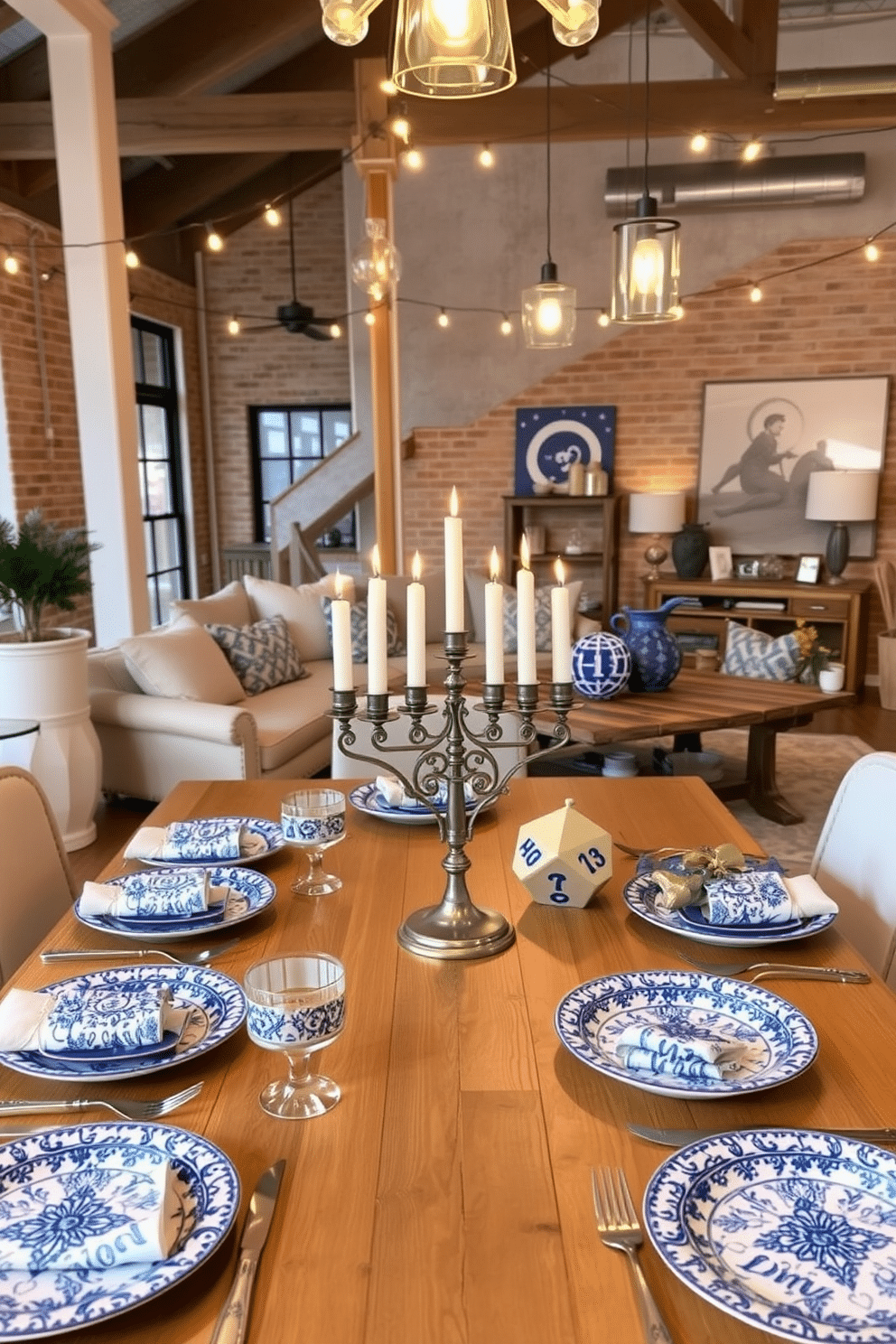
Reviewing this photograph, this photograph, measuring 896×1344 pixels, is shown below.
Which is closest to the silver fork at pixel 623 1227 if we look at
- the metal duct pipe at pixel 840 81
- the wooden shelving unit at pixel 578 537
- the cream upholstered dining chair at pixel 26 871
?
the cream upholstered dining chair at pixel 26 871

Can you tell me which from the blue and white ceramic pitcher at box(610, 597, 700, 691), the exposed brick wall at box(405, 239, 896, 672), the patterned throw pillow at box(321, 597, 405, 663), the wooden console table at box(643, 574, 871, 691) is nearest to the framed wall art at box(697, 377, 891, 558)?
the exposed brick wall at box(405, 239, 896, 672)

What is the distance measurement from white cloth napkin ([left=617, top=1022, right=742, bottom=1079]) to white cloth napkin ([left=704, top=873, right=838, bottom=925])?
31 cm

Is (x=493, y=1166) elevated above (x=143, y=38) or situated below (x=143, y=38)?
below

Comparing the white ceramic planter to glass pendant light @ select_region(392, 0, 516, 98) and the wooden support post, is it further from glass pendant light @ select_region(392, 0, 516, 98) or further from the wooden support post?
glass pendant light @ select_region(392, 0, 516, 98)

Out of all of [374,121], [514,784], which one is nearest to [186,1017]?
[514,784]

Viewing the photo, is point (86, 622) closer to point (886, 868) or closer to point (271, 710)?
→ point (271, 710)

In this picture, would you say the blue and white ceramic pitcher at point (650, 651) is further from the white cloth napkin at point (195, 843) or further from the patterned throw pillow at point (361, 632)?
the white cloth napkin at point (195, 843)

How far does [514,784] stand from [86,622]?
5141 millimetres

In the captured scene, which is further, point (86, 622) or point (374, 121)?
point (86, 622)

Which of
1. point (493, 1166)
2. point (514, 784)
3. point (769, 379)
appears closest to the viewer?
point (493, 1166)

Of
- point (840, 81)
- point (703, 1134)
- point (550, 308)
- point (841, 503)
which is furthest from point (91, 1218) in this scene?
point (841, 503)

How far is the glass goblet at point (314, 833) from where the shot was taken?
5.25 feet

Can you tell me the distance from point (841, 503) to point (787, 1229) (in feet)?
19.4

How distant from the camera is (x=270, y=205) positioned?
508 cm
